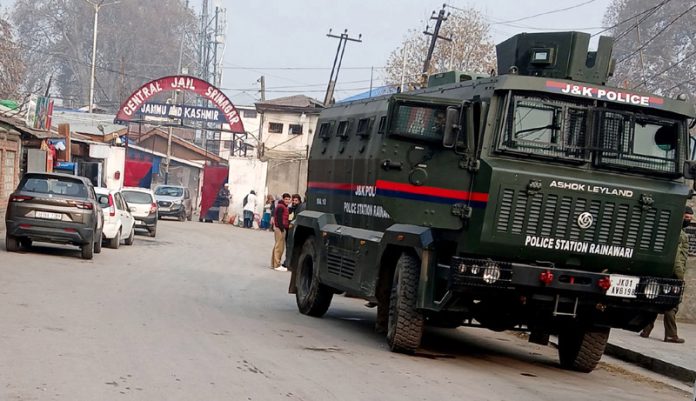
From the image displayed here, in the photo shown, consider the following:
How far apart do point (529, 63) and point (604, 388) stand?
3.73m

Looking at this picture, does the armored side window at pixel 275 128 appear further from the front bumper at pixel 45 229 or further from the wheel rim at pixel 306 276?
the wheel rim at pixel 306 276

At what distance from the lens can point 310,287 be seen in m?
16.0

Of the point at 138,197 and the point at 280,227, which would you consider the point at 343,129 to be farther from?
the point at 138,197

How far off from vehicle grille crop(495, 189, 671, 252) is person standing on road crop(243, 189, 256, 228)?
1632 inches

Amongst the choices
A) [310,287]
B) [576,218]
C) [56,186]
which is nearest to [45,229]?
[56,186]

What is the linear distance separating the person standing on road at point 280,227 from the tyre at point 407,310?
13.6 meters

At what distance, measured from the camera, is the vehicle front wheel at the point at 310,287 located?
15719mm

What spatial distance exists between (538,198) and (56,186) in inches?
545

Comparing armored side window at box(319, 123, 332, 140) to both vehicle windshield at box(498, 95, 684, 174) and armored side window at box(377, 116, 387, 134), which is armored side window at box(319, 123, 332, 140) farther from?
vehicle windshield at box(498, 95, 684, 174)

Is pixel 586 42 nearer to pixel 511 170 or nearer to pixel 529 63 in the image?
pixel 529 63

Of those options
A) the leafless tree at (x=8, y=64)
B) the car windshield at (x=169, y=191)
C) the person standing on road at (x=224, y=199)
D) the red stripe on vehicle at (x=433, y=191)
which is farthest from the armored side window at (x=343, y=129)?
the person standing on road at (x=224, y=199)

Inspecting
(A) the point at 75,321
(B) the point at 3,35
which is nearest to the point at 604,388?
(A) the point at 75,321

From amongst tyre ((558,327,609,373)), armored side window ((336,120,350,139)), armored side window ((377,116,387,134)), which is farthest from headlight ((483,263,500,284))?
armored side window ((336,120,350,139))

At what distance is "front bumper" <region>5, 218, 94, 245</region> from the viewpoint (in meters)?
21.8
